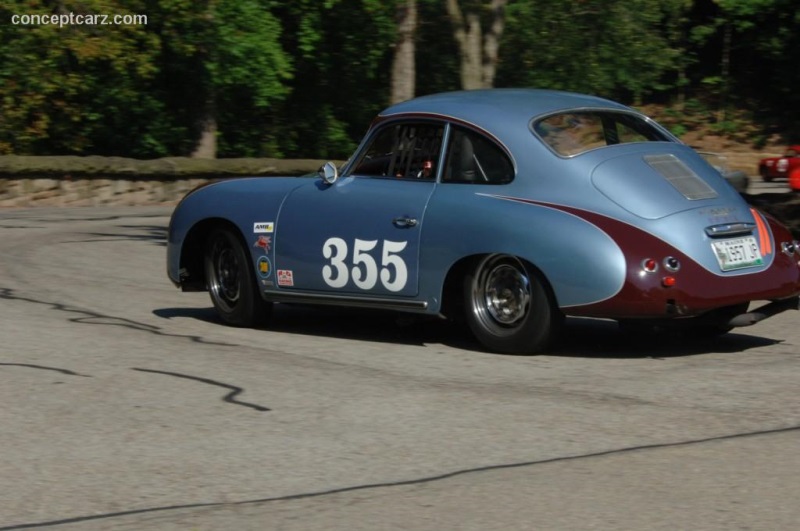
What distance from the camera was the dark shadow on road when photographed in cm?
821

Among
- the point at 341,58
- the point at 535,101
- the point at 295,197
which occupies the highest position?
the point at 341,58

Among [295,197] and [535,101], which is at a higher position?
[535,101]

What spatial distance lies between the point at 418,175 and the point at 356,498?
379 cm

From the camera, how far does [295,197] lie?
29.2 ft

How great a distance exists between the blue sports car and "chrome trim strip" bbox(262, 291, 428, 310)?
1 centimetres

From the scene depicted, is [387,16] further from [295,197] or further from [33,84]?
[295,197]

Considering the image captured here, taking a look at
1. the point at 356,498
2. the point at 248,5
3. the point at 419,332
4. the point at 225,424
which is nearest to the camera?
the point at 356,498

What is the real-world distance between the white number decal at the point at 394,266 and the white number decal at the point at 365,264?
74 millimetres

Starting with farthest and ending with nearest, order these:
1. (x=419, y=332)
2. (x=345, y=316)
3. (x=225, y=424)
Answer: (x=345, y=316), (x=419, y=332), (x=225, y=424)

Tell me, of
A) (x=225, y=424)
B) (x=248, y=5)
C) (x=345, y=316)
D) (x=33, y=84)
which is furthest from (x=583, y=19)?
(x=225, y=424)

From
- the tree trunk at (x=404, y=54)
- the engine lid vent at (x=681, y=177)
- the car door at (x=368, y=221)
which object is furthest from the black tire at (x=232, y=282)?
the tree trunk at (x=404, y=54)

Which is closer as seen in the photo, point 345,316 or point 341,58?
point 345,316

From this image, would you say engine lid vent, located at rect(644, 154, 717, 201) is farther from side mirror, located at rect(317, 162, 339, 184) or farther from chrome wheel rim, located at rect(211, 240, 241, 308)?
chrome wheel rim, located at rect(211, 240, 241, 308)

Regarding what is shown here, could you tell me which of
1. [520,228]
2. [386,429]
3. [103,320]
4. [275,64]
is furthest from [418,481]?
[275,64]
